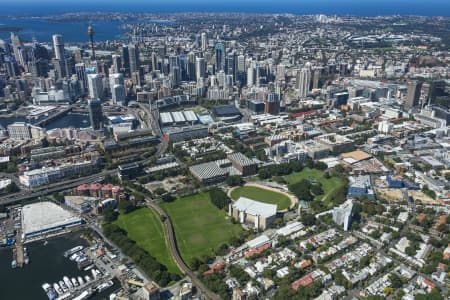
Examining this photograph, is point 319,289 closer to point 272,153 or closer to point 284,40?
point 272,153

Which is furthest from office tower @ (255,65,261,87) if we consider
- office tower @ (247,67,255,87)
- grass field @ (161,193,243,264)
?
grass field @ (161,193,243,264)

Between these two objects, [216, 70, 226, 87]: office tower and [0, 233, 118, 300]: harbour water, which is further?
[216, 70, 226, 87]: office tower

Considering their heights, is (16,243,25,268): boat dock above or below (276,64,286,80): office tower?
below

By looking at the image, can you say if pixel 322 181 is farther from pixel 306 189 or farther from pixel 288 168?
pixel 306 189

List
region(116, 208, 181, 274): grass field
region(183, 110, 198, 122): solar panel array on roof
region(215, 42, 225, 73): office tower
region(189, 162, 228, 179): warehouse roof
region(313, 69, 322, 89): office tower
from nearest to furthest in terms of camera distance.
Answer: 1. region(116, 208, 181, 274): grass field
2. region(189, 162, 228, 179): warehouse roof
3. region(183, 110, 198, 122): solar panel array on roof
4. region(313, 69, 322, 89): office tower
5. region(215, 42, 225, 73): office tower

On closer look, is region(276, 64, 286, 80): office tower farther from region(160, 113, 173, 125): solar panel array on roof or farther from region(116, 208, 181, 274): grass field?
region(116, 208, 181, 274): grass field

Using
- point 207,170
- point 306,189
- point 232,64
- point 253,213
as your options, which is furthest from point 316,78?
point 253,213

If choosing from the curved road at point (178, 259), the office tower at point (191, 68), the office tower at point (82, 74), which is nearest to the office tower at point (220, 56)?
the office tower at point (191, 68)

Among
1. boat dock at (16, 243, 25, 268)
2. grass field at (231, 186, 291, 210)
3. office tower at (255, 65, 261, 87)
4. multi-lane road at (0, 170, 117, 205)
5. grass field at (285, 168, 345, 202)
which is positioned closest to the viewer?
boat dock at (16, 243, 25, 268)
